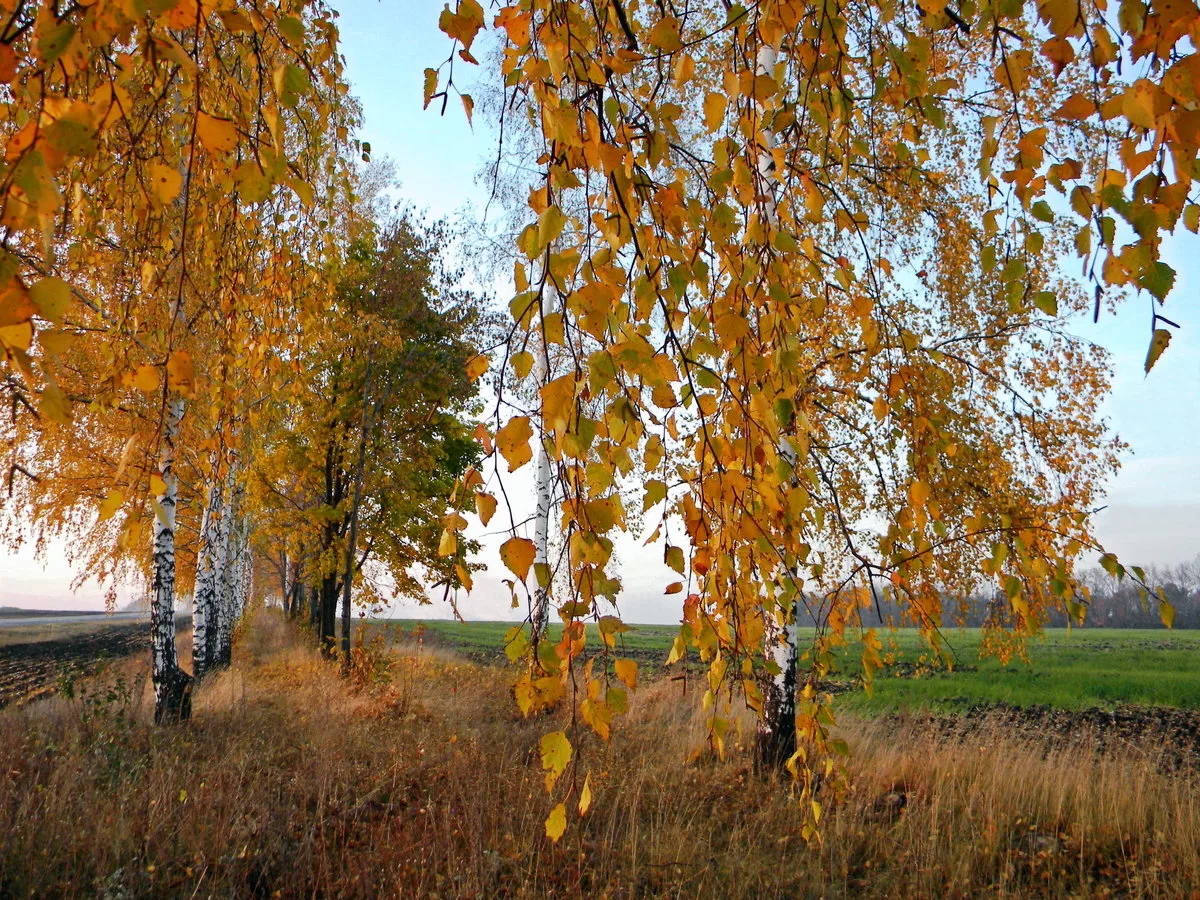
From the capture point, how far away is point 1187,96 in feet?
3.94

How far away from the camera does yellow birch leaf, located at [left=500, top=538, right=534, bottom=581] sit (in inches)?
42.2

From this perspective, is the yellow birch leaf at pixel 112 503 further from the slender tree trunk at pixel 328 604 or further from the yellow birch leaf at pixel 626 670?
the slender tree trunk at pixel 328 604

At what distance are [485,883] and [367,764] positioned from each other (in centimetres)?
197

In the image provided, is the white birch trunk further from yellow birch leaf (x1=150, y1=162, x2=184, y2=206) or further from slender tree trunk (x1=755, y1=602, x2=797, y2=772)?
yellow birch leaf (x1=150, y1=162, x2=184, y2=206)

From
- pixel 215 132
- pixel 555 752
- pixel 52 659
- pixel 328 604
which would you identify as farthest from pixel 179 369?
pixel 52 659

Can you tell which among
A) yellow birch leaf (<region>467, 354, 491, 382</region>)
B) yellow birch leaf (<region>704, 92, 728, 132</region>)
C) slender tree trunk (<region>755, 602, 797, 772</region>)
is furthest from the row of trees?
slender tree trunk (<region>755, 602, 797, 772</region>)

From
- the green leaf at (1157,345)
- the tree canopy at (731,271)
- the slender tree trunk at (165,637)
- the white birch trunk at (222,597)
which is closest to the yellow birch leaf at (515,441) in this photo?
the tree canopy at (731,271)

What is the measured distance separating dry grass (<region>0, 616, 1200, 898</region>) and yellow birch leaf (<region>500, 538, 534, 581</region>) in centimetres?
194

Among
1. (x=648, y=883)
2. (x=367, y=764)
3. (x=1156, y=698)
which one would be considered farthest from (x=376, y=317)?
(x=1156, y=698)

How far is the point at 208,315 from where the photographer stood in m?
6.16

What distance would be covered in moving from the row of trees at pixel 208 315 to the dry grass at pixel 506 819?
49.3 inches

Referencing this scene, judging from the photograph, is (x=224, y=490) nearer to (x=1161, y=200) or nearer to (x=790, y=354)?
(x=790, y=354)

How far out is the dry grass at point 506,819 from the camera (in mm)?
3408

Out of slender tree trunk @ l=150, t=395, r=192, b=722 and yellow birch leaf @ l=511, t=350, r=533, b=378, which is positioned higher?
yellow birch leaf @ l=511, t=350, r=533, b=378
